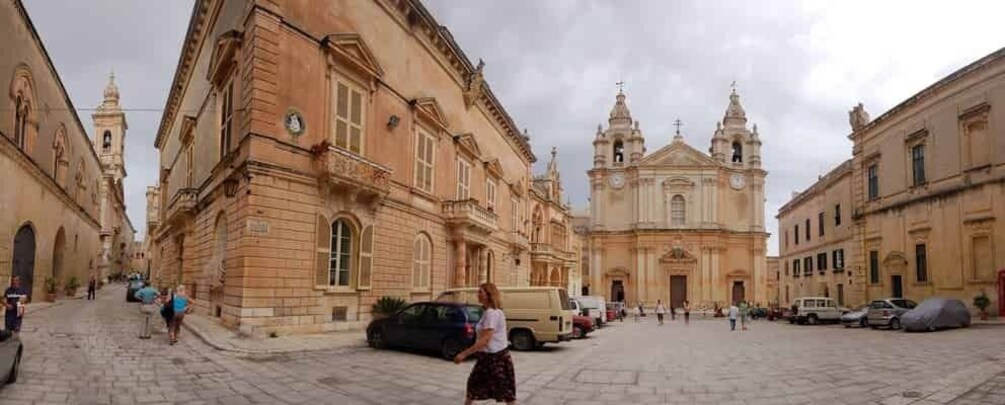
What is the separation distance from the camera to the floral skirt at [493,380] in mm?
6855

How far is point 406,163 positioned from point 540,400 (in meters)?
12.6

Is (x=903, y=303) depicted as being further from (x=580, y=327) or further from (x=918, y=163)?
(x=580, y=327)

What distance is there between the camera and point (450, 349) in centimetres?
1340

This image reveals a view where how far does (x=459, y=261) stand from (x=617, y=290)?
34.8 meters

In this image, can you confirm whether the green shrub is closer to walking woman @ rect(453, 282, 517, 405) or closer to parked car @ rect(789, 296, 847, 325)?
walking woman @ rect(453, 282, 517, 405)

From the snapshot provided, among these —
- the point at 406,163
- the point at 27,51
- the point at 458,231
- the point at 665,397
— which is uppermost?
the point at 27,51

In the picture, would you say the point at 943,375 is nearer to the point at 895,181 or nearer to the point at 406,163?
the point at 406,163

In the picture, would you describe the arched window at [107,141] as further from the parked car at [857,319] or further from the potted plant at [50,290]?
the parked car at [857,319]

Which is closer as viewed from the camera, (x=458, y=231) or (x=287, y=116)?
(x=287, y=116)

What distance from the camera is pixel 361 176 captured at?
16.4 meters

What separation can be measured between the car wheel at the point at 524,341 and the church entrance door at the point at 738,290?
43085 millimetres

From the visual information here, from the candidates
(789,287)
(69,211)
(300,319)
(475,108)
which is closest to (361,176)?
(300,319)

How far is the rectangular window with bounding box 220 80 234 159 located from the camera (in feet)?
53.1

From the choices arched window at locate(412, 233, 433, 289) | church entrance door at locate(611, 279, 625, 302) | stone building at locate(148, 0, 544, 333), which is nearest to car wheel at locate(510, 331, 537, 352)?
stone building at locate(148, 0, 544, 333)
